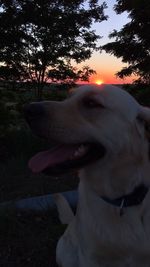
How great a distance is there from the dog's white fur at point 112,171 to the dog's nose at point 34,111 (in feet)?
0.32

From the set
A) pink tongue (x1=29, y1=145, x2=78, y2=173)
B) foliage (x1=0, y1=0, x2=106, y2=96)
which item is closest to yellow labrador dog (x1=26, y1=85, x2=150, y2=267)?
pink tongue (x1=29, y1=145, x2=78, y2=173)

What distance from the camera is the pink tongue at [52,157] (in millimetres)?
3631

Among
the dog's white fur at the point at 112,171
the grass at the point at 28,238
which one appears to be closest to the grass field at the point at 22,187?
the grass at the point at 28,238

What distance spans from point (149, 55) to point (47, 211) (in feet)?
15.1

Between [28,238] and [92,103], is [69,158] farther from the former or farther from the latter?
[28,238]

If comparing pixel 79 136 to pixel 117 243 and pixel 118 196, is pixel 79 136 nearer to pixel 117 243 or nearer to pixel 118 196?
pixel 118 196

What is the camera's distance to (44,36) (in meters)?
9.58

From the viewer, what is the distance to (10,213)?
5391 millimetres

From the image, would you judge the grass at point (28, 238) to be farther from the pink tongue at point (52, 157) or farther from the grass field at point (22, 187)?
the pink tongue at point (52, 157)

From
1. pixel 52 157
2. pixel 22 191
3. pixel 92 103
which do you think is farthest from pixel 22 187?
pixel 92 103

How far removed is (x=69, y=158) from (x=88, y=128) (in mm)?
237

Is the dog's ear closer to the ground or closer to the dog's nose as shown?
the dog's nose

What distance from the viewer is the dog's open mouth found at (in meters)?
3.60

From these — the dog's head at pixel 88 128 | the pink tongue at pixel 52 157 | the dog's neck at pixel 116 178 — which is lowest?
the dog's neck at pixel 116 178
